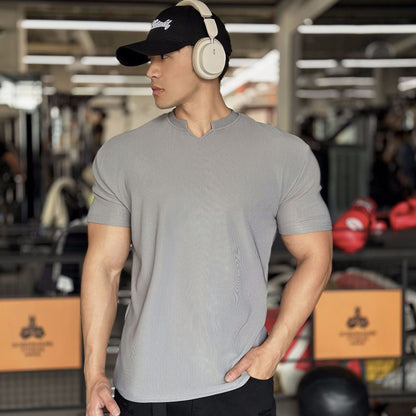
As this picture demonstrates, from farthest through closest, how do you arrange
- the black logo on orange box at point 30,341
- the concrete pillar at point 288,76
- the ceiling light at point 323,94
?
the ceiling light at point 323,94 < the concrete pillar at point 288,76 < the black logo on orange box at point 30,341

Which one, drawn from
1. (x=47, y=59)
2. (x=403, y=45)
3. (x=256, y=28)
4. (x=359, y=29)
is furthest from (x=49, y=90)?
(x=403, y=45)

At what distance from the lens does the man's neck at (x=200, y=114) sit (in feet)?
4.74

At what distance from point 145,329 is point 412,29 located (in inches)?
400

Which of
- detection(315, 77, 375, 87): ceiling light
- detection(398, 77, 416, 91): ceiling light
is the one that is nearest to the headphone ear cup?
detection(315, 77, 375, 87): ceiling light

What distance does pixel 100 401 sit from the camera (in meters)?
1.39

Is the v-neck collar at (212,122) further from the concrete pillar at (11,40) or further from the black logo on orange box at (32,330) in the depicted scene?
the concrete pillar at (11,40)

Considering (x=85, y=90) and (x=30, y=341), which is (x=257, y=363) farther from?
(x=85, y=90)

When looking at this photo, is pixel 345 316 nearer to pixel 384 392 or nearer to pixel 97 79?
pixel 384 392

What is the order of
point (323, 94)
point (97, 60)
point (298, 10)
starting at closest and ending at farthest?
point (298, 10) < point (97, 60) < point (323, 94)

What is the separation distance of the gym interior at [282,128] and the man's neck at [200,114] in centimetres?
170

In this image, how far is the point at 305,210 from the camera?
1441 mm

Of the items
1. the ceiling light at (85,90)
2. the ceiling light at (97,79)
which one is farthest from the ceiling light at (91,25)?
the ceiling light at (85,90)

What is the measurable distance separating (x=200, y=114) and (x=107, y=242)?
1.10 ft

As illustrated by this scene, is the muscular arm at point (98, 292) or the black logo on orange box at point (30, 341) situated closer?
the muscular arm at point (98, 292)
